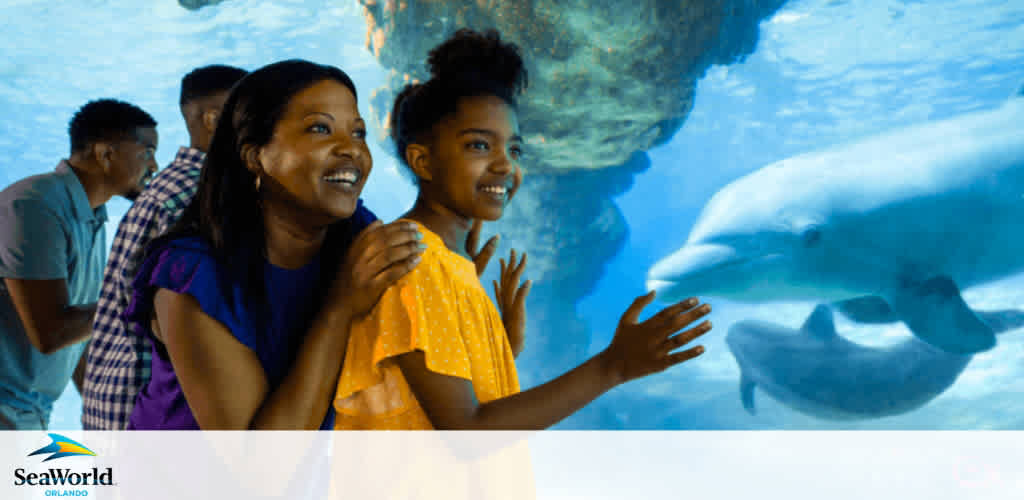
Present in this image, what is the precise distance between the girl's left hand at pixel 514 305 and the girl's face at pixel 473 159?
11.5 inches

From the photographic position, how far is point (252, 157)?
1402 mm

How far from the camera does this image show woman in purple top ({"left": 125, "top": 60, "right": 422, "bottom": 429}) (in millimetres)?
1229

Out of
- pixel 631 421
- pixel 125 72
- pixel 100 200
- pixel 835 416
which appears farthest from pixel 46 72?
pixel 835 416

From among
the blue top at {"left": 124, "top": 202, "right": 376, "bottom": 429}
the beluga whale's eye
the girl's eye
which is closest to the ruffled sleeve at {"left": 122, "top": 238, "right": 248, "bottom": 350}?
the blue top at {"left": 124, "top": 202, "right": 376, "bottom": 429}

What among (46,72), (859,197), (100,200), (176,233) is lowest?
(176,233)

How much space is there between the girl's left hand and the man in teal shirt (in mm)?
1677

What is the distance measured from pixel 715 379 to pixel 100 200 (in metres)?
25.8

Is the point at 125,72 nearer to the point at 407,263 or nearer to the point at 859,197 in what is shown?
the point at 859,197

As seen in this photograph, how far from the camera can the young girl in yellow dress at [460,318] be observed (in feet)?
3.89

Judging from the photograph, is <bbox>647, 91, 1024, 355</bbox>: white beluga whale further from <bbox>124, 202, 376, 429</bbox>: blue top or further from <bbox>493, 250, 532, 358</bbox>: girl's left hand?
<bbox>124, 202, 376, 429</bbox>: blue top

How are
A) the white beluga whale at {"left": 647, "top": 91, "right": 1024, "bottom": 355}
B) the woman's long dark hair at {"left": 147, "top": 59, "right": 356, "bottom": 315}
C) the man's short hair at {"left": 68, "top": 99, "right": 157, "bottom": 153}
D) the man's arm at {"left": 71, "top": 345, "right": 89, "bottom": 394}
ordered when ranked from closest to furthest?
the woman's long dark hair at {"left": 147, "top": 59, "right": 356, "bottom": 315} < the man's short hair at {"left": 68, "top": 99, "right": 157, "bottom": 153} < the man's arm at {"left": 71, "top": 345, "right": 89, "bottom": 394} < the white beluga whale at {"left": 647, "top": 91, "right": 1024, "bottom": 355}

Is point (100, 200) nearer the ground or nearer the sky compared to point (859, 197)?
nearer the ground

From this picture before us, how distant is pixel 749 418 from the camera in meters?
19.2

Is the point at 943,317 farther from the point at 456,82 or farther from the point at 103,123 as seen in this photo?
the point at 103,123
